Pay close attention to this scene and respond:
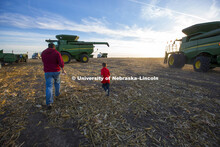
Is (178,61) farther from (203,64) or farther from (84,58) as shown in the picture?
(84,58)

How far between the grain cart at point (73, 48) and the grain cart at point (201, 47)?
10.5m

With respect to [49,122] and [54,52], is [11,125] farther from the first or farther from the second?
[54,52]

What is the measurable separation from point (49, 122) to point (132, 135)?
2041 millimetres

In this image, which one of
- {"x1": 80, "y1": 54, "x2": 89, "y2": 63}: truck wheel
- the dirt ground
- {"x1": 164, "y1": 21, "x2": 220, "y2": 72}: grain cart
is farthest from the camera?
{"x1": 80, "y1": 54, "x2": 89, "y2": 63}: truck wheel

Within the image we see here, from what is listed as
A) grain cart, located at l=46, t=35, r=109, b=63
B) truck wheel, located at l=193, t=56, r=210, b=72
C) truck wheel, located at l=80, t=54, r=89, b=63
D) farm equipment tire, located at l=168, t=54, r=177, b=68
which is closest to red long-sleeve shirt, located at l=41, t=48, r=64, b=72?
grain cart, located at l=46, t=35, r=109, b=63

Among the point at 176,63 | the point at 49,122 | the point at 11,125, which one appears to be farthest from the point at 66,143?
the point at 176,63

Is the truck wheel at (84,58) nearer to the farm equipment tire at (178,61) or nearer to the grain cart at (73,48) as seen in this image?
the grain cart at (73,48)

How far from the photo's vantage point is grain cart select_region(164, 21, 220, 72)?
7.66 metres

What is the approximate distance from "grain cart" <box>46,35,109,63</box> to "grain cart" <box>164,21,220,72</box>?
1052cm

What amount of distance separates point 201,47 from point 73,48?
13.2 metres

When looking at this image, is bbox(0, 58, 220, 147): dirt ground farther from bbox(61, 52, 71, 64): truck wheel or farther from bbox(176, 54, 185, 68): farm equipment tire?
bbox(61, 52, 71, 64): truck wheel

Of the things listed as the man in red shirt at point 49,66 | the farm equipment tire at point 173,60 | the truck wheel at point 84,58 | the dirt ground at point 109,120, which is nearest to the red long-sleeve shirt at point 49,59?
the man in red shirt at point 49,66

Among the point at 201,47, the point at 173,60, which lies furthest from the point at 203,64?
the point at 173,60

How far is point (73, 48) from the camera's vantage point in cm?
1299
